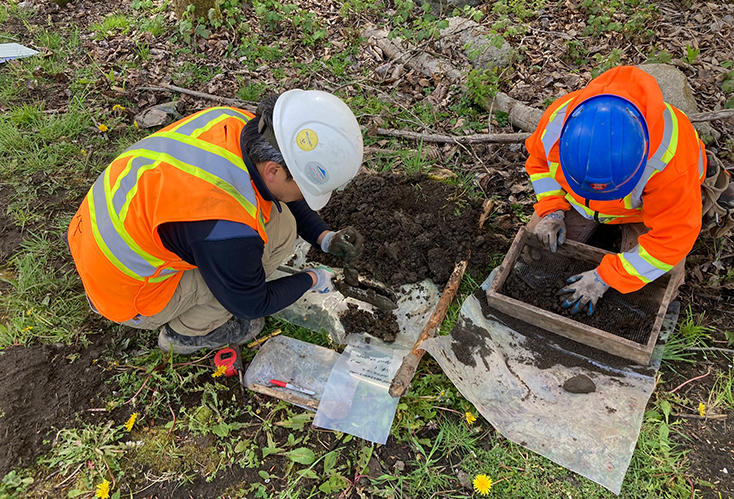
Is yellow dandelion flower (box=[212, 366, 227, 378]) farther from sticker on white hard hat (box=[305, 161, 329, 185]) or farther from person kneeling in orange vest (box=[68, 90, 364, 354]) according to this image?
sticker on white hard hat (box=[305, 161, 329, 185])

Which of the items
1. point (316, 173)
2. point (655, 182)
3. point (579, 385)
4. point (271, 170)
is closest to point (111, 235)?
point (271, 170)

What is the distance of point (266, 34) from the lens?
5543mm

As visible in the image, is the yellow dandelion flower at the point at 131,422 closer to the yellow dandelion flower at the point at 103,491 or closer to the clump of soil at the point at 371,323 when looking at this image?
the yellow dandelion flower at the point at 103,491

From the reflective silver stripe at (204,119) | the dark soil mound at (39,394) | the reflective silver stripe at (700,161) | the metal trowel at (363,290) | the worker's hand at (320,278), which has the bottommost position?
the dark soil mound at (39,394)

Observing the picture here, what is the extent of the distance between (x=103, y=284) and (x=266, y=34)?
14.7 feet

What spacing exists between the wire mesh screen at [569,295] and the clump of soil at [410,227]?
0.25 m

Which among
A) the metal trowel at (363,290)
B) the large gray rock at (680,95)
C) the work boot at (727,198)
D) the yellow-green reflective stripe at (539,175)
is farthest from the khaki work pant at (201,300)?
the large gray rock at (680,95)

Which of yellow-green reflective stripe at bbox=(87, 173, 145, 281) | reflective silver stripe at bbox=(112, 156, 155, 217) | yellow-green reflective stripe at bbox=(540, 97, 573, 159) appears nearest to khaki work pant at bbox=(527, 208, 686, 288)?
yellow-green reflective stripe at bbox=(540, 97, 573, 159)

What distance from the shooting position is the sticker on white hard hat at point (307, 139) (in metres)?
1.77

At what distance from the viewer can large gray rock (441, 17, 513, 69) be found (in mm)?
4598

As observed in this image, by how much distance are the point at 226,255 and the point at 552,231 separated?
1998mm

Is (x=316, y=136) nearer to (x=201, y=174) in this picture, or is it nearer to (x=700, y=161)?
(x=201, y=174)

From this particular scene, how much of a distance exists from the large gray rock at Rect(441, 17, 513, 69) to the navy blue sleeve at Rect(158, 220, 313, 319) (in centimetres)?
332

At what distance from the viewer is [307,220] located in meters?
2.88
